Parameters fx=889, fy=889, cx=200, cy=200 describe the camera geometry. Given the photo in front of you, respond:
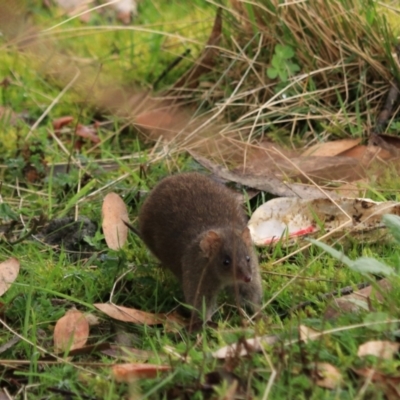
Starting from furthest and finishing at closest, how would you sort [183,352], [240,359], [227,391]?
[183,352], [240,359], [227,391]

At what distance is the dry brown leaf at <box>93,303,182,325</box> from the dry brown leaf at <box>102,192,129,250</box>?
0.77 metres

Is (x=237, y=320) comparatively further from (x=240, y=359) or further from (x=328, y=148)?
(x=328, y=148)

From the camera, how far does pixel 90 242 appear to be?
16.2 feet

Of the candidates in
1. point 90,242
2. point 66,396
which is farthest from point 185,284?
point 66,396

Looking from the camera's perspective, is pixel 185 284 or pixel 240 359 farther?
pixel 185 284

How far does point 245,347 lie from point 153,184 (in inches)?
101

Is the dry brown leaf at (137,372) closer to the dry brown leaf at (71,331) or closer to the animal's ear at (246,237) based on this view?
the dry brown leaf at (71,331)

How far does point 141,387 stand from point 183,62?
4.15m

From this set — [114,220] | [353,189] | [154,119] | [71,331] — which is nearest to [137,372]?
[71,331]

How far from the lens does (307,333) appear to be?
332 cm

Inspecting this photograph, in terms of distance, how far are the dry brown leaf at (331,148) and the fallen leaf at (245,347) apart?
8.00 ft

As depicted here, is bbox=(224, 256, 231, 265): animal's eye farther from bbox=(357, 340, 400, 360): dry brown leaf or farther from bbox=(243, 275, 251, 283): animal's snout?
bbox=(357, 340, 400, 360): dry brown leaf

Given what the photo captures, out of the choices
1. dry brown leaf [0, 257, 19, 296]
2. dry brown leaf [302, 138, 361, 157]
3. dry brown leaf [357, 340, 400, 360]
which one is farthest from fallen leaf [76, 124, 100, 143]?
dry brown leaf [357, 340, 400, 360]

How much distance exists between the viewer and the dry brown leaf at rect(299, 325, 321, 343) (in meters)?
3.29
